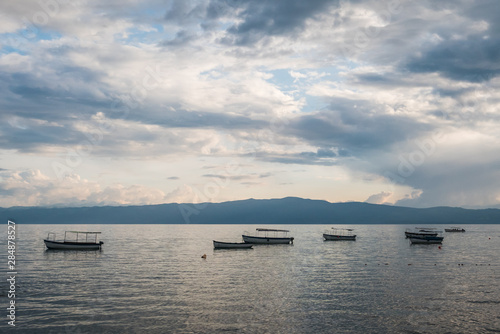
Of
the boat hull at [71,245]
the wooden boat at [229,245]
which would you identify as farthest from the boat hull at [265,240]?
the boat hull at [71,245]

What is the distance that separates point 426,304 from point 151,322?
31490 mm

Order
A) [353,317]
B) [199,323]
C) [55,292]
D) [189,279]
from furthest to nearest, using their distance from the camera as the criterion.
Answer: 1. [189,279]
2. [55,292]
3. [353,317]
4. [199,323]

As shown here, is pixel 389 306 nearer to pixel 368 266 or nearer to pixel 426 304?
pixel 426 304

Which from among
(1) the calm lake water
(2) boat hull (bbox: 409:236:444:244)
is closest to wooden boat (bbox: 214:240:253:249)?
(1) the calm lake water

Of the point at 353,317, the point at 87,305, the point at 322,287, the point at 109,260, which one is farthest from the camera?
the point at 109,260

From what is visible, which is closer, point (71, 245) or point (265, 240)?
point (71, 245)

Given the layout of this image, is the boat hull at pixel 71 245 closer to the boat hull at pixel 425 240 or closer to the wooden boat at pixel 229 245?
the wooden boat at pixel 229 245

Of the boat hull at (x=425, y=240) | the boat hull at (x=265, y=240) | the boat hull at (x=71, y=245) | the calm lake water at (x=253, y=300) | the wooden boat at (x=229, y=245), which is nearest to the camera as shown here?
the calm lake water at (x=253, y=300)

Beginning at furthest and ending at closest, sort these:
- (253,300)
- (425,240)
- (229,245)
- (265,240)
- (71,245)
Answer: (425,240) < (265,240) < (229,245) < (71,245) < (253,300)

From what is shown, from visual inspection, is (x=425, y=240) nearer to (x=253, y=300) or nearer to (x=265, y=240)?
(x=265, y=240)

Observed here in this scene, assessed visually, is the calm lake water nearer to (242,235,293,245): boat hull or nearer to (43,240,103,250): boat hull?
(43,240,103,250): boat hull

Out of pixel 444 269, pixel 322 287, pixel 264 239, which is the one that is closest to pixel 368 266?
pixel 444 269

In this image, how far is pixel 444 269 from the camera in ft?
247

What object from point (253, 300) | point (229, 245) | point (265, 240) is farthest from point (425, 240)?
point (253, 300)
